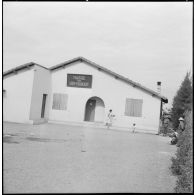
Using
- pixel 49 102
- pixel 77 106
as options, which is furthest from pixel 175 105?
pixel 49 102

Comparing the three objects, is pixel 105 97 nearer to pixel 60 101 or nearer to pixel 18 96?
pixel 60 101

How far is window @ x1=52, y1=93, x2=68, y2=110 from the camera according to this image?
67.4 feet

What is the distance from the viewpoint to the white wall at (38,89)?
1777 centimetres

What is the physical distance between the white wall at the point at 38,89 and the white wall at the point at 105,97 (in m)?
0.97

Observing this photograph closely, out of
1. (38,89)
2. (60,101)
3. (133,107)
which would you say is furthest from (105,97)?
(38,89)

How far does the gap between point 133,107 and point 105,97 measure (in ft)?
6.26

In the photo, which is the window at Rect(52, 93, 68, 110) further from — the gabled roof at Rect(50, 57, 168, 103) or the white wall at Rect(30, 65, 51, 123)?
the gabled roof at Rect(50, 57, 168, 103)

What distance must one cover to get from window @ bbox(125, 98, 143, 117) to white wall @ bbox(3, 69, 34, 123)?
250 inches

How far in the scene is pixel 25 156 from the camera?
26.3ft

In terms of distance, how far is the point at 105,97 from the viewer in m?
20.3

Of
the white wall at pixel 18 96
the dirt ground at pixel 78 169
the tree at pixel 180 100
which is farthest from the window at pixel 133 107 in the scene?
the dirt ground at pixel 78 169

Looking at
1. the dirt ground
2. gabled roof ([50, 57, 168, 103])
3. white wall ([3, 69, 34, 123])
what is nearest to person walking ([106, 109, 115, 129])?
gabled roof ([50, 57, 168, 103])

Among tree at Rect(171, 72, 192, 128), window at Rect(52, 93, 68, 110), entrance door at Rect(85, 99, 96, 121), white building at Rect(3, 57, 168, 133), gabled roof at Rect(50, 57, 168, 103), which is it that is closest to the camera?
gabled roof at Rect(50, 57, 168, 103)

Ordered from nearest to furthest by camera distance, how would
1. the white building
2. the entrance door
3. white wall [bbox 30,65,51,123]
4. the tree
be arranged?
white wall [bbox 30,65,51,123]
the white building
the entrance door
the tree
